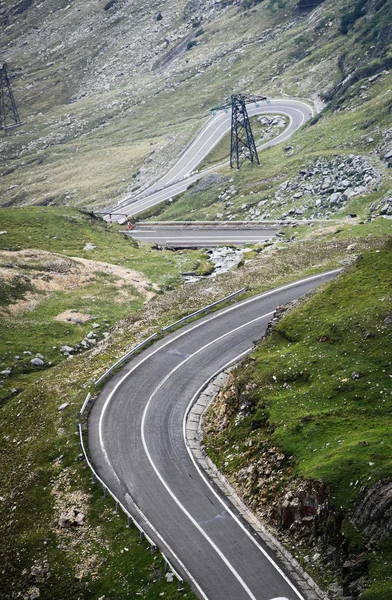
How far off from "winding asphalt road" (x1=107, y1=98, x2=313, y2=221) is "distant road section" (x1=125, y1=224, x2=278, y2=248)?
1439cm

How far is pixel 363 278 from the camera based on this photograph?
1754 inches

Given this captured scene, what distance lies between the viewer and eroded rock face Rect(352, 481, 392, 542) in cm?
2641

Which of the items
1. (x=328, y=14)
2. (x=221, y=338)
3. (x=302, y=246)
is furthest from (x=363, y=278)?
(x=328, y=14)

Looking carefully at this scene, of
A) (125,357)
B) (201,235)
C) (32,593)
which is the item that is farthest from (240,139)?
(32,593)

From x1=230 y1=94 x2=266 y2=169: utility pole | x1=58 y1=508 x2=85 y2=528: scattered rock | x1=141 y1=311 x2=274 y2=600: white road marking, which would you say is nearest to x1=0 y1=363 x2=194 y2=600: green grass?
x1=58 y1=508 x2=85 y2=528: scattered rock

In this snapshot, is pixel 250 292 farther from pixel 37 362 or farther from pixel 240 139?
pixel 240 139

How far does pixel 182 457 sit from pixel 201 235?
6578 centimetres

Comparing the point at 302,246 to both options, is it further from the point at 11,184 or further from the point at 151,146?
the point at 11,184

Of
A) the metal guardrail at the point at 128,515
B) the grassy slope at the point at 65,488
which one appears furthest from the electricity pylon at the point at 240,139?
the metal guardrail at the point at 128,515

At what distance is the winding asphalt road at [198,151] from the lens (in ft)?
415

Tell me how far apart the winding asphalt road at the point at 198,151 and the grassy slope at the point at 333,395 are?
81284 millimetres

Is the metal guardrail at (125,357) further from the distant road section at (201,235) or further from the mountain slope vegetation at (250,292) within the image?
the distant road section at (201,235)

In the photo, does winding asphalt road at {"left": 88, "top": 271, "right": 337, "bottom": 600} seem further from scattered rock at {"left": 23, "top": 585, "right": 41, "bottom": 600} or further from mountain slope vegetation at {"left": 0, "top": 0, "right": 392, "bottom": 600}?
scattered rock at {"left": 23, "top": 585, "right": 41, "bottom": 600}

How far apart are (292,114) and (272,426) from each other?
113 metres
